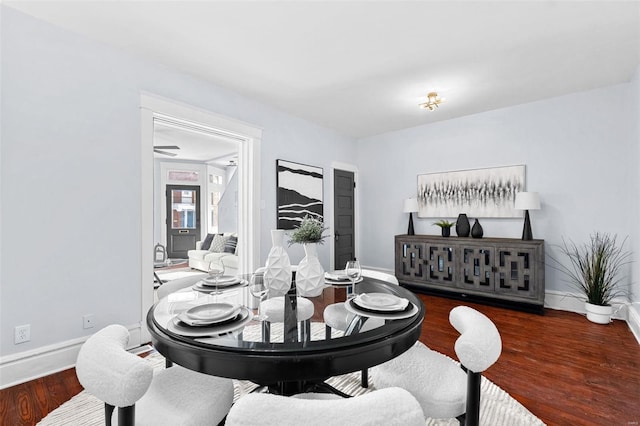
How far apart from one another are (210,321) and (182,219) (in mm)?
7301

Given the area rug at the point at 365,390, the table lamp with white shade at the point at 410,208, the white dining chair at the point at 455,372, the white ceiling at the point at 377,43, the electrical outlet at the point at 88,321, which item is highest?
the white ceiling at the point at 377,43

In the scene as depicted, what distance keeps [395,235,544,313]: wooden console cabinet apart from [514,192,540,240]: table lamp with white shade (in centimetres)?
17

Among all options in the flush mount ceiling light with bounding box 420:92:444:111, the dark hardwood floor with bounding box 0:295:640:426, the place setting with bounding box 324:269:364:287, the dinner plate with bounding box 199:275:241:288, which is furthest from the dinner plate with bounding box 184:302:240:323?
the flush mount ceiling light with bounding box 420:92:444:111

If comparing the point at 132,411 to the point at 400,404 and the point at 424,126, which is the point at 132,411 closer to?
the point at 400,404

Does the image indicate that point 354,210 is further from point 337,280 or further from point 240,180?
point 337,280

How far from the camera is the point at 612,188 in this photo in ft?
11.4

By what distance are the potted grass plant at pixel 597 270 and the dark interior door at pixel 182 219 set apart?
7.41 m

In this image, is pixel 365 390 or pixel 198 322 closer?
pixel 198 322

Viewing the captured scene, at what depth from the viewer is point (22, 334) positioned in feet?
7.06

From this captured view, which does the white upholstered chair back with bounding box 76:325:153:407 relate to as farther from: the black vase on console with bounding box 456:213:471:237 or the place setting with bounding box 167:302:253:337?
the black vase on console with bounding box 456:213:471:237

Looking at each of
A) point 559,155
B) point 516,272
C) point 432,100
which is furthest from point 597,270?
point 432,100

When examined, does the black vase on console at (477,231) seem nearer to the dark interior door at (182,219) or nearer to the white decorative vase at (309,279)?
the white decorative vase at (309,279)

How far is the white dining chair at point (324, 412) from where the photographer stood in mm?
661

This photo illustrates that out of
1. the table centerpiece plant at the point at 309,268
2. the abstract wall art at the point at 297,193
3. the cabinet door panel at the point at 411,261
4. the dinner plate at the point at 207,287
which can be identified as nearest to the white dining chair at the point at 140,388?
the dinner plate at the point at 207,287
